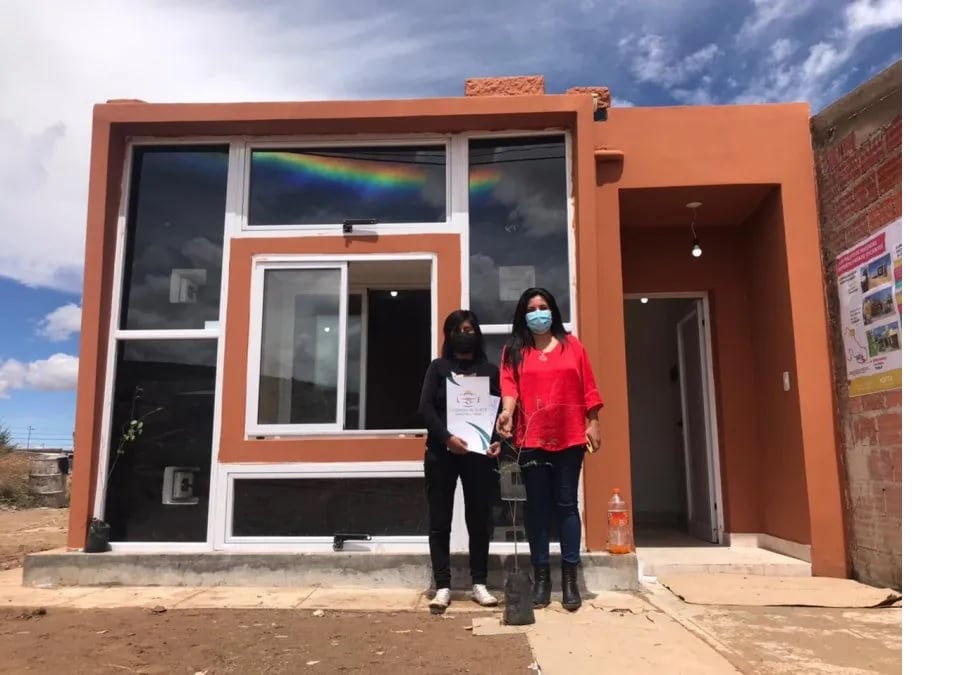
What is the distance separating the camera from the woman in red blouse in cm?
379

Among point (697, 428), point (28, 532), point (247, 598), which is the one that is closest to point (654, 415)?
point (697, 428)

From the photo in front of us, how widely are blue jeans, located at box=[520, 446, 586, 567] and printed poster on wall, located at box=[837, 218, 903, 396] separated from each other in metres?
2.08


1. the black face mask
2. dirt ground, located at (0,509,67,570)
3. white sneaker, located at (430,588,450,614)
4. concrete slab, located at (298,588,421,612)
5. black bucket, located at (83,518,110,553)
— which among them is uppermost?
the black face mask

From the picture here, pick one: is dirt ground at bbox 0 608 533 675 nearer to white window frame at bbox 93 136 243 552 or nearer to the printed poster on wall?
white window frame at bbox 93 136 243 552

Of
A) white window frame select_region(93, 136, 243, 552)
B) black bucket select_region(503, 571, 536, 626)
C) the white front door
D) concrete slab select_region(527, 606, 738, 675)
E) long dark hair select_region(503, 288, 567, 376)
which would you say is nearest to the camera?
concrete slab select_region(527, 606, 738, 675)

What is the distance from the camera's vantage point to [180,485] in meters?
4.75

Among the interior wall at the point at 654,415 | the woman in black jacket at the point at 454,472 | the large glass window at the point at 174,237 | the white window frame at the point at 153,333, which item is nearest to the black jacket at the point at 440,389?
the woman in black jacket at the point at 454,472

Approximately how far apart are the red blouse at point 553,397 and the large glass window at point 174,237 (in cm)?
240

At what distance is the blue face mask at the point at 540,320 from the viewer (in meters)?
3.93

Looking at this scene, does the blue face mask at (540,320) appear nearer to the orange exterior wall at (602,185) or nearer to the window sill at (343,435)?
the orange exterior wall at (602,185)

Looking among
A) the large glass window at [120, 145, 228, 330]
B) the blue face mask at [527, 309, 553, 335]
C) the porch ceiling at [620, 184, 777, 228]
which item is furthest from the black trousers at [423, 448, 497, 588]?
the porch ceiling at [620, 184, 777, 228]

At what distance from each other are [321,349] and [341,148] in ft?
5.02

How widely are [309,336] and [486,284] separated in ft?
4.39

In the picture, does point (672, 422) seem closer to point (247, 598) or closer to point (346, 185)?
point (346, 185)
